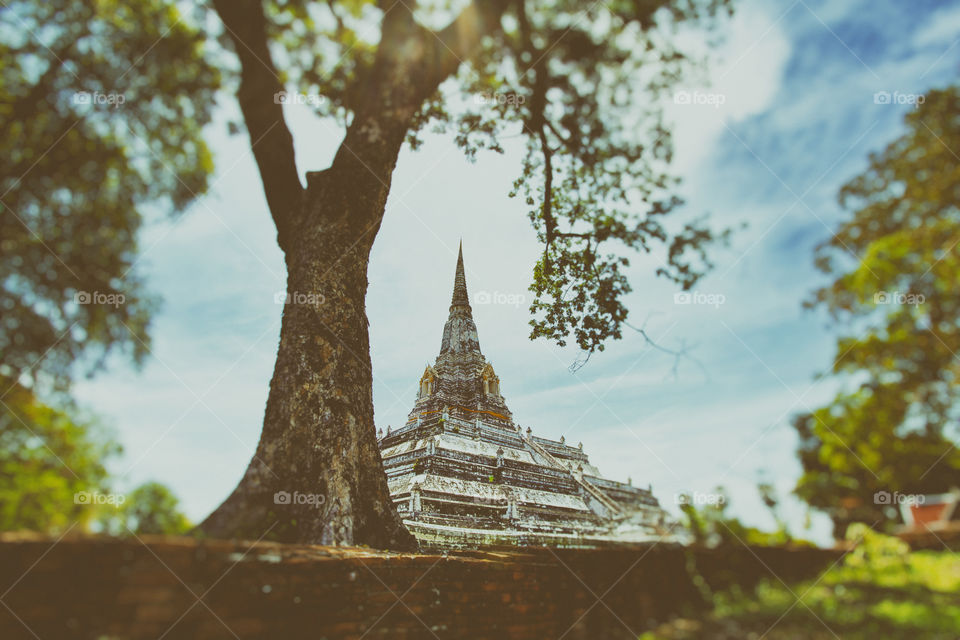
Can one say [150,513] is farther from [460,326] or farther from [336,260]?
[460,326]

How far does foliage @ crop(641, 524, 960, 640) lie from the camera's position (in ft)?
8.45

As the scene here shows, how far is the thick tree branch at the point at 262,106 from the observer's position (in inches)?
215

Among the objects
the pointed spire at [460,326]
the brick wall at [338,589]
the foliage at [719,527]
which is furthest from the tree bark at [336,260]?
the pointed spire at [460,326]

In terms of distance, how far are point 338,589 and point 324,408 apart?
1.95 metres

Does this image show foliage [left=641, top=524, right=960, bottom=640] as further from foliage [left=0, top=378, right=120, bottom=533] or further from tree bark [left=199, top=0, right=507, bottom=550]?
foliage [left=0, top=378, right=120, bottom=533]

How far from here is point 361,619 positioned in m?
3.72

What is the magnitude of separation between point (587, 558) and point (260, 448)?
337cm

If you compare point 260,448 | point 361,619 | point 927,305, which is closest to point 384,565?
point 361,619

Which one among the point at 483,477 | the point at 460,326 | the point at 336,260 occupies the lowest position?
the point at 483,477

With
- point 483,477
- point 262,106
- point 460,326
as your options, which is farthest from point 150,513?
point 460,326

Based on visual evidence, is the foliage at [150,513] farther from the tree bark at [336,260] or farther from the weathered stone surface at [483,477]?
the weathered stone surface at [483,477]

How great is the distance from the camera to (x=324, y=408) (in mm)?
5133

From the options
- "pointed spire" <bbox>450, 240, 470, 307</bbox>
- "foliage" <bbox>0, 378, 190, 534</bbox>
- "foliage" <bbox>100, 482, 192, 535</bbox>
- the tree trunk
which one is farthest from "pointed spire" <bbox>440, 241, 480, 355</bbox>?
"foliage" <bbox>100, 482, 192, 535</bbox>

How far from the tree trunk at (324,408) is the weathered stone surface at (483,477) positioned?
525 cm
